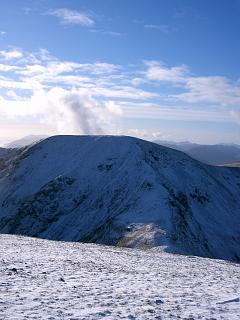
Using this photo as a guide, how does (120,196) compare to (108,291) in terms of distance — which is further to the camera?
(120,196)

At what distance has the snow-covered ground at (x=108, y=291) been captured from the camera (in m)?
12.6

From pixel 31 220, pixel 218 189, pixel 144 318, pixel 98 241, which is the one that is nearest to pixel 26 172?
pixel 31 220

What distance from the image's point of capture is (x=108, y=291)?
1580 centimetres

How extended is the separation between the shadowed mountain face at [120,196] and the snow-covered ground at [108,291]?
28800mm

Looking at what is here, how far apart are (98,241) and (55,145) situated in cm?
4499

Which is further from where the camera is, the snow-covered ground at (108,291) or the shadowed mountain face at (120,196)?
the shadowed mountain face at (120,196)

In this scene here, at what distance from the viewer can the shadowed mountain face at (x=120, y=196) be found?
63.1 m

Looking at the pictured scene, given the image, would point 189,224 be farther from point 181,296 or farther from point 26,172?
point 181,296

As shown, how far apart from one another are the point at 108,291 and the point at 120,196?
60159 mm

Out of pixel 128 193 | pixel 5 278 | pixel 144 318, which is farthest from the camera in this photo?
pixel 128 193

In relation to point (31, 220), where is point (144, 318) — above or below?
above

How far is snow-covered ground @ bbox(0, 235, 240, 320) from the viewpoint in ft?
41.2

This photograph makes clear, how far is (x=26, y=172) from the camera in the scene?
94.5m

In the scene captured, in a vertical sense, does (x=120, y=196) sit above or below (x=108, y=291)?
above
